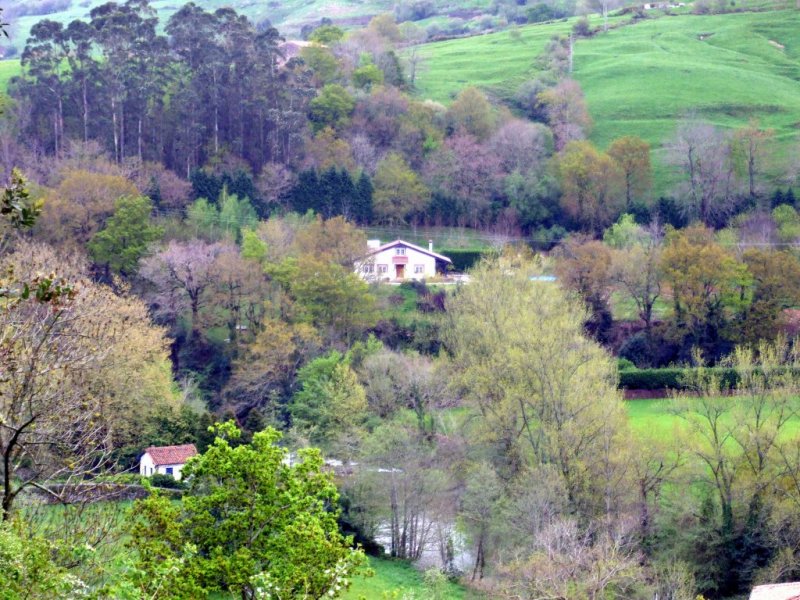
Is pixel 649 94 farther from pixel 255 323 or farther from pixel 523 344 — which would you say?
pixel 523 344

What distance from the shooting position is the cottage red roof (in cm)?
3653

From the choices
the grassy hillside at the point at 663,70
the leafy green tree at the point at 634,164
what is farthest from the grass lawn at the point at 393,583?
the grassy hillside at the point at 663,70

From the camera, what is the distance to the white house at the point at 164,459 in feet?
120

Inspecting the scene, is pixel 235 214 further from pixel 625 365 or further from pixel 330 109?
pixel 625 365

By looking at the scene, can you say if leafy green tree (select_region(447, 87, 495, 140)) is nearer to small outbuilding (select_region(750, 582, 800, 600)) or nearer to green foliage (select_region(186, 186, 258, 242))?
green foliage (select_region(186, 186, 258, 242))

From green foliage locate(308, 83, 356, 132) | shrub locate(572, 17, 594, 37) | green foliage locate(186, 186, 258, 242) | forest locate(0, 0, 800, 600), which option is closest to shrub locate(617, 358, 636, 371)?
forest locate(0, 0, 800, 600)

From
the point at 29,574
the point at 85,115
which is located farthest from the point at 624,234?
the point at 29,574

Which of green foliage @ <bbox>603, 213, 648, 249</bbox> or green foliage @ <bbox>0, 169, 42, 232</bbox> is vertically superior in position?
green foliage @ <bbox>0, 169, 42, 232</bbox>

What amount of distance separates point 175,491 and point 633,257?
86.0 ft

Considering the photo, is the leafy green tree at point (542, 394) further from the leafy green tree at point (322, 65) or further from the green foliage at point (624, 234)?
the leafy green tree at point (322, 65)

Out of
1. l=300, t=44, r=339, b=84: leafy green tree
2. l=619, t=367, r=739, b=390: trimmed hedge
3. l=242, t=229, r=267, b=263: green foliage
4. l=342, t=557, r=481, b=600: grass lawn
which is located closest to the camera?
l=342, t=557, r=481, b=600: grass lawn

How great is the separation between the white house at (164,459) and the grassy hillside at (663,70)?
4324cm

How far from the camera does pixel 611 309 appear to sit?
5397 cm

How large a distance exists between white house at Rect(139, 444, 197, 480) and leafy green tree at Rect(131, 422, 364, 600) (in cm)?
1862
